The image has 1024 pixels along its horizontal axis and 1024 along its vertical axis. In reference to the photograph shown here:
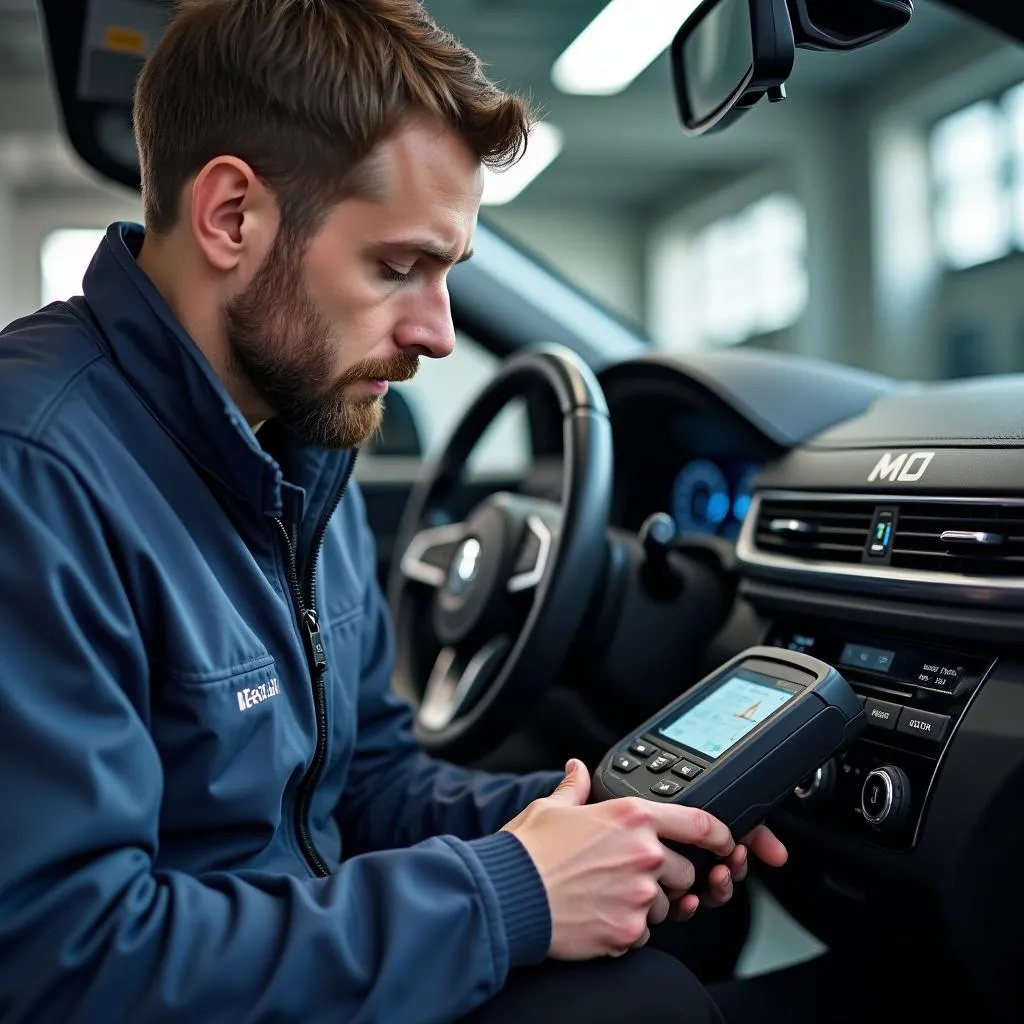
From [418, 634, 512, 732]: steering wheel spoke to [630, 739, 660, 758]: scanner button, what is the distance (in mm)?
378

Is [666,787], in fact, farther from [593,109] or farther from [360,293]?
[593,109]

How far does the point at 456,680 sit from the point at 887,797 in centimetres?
58

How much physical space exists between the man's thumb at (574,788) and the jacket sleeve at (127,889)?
124 millimetres

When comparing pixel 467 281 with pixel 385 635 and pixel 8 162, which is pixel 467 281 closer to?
pixel 385 635

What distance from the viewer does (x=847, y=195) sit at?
8648 mm

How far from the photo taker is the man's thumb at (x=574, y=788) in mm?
814

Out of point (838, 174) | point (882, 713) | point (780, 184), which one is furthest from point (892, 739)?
point (780, 184)

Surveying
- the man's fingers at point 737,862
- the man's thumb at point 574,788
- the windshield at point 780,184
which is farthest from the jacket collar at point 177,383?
the windshield at point 780,184

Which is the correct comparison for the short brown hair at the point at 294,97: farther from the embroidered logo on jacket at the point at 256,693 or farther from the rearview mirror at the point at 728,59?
the embroidered logo on jacket at the point at 256,693

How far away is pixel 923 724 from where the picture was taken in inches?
36.0

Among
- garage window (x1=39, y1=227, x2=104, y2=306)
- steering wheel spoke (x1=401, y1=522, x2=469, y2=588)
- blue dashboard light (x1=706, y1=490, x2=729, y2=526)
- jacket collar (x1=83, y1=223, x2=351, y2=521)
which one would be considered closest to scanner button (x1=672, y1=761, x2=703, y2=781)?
jacket collar (x1=83, y1=223, x2=351, y2=521)

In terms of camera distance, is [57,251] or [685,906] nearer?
[685,906]

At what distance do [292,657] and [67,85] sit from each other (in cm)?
113

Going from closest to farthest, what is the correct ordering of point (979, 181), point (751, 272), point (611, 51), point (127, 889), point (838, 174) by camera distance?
1. point (127, 889)
2. point (611, 51)
3. point (979, 181)
4. point (838, 174)
5. point (751, 272)
